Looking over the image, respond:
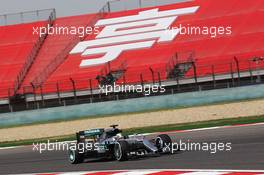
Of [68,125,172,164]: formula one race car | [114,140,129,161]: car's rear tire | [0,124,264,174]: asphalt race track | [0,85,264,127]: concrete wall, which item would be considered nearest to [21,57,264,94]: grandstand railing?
[0,85,264,127]: concrete wall

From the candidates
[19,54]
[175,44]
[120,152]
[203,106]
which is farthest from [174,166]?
[19,54]

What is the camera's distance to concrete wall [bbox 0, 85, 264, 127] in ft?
103

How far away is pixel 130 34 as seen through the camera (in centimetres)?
4366

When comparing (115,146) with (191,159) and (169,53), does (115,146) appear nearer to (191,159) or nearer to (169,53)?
(191,159)

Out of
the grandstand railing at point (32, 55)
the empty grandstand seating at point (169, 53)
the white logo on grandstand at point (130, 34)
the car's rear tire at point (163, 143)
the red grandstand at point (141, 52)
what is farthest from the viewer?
the grandstand railing at point (32, 55)

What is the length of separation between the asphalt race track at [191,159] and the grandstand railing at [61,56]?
22.3 metres

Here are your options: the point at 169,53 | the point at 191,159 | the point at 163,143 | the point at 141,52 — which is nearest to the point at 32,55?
the point at 141,52

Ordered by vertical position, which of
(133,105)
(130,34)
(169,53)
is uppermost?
(130,34)

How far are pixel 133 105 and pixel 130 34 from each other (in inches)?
419

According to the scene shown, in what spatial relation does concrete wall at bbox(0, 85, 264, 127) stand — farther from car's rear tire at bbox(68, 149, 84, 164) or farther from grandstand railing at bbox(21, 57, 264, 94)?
car's rear tire at bbox(68, 149, 84, 164)

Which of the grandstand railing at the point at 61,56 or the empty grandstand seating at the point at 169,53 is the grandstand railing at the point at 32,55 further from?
the grandstand railing at the point at 61,56

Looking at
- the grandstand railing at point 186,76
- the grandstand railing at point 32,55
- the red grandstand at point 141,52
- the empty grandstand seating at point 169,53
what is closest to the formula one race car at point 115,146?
the red grandstand at point 141,52

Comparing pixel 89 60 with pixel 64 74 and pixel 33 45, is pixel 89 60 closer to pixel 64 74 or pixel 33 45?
pixel 64 74

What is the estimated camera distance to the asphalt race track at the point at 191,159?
11898mm
